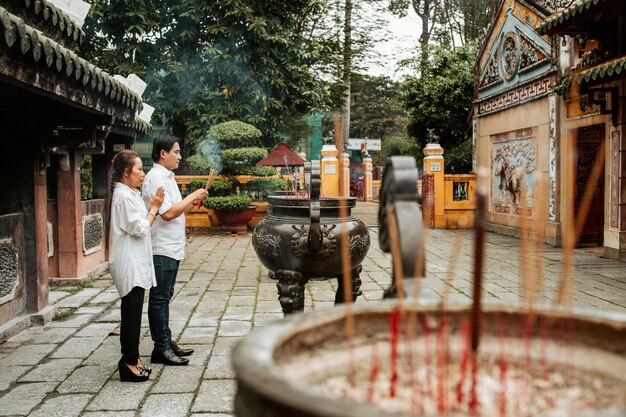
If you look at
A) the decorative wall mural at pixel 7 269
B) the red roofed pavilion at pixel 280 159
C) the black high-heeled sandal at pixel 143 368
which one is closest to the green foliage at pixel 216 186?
the red roofed pavilion at pixel 280 159

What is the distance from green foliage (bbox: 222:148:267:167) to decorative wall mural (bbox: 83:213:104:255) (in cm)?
476

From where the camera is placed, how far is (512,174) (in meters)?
12.4

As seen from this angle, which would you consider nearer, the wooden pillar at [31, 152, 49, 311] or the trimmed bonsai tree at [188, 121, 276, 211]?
the wooden pillar at [31, 152, 49, 311]

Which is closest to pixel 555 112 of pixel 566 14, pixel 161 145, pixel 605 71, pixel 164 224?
pixel 566 14

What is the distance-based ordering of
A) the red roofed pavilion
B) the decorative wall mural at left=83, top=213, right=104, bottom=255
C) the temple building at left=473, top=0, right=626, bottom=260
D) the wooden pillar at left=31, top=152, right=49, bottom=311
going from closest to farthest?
1. the wooden pillar at left=31, top=152, right=49, bottom=311
2. the decorative wall mural at left=83, top=213, right=104, bottom=255
3. the temple building at left=473, top=0, right=626, bottom=260
4. the red roofed pavilion

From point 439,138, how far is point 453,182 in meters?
4.33

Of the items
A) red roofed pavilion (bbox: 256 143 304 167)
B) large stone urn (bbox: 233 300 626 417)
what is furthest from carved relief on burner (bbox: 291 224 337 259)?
red roofed pavilion (bbox: 256 143 304 167)

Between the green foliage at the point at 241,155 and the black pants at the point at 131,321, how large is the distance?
9132 mm

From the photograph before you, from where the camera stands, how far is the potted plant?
508 inches

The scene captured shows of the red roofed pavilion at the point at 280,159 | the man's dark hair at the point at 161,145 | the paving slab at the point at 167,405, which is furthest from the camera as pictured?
the red roofed pavilion at the point at 280,159

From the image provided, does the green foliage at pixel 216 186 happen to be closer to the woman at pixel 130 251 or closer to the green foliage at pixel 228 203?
the green foliage at pixel 228 203

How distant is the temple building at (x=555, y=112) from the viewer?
8.90m

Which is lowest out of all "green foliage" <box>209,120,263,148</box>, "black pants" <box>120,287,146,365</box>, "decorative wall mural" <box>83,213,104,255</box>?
"black pants" <box>120,287,146,365</box>

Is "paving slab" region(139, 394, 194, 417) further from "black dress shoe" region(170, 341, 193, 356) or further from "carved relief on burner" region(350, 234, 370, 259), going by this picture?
"carved relief on burner" region(350, 234, 370, 259)
